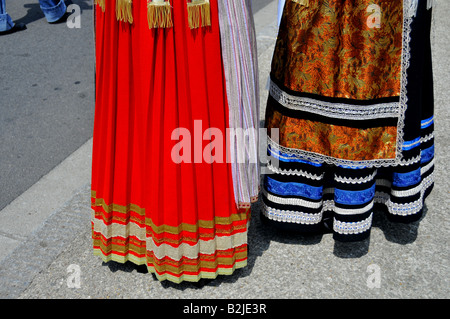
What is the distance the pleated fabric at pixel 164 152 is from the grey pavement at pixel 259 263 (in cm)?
10

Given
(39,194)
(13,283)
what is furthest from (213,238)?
(39,194)

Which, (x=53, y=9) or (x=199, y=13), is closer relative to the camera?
(x=199, y=13)

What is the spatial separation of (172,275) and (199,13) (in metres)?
1.02

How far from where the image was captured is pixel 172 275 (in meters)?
2.05

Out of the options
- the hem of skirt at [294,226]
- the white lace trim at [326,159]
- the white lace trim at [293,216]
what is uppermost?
the white lace trim at [326,159]

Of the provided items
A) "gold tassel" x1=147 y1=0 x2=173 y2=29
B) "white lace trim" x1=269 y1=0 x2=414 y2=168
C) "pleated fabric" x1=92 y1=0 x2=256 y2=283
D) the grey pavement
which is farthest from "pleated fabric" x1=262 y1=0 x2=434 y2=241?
"gold tassel" x1=147 y1=0 x2=173 y2=29

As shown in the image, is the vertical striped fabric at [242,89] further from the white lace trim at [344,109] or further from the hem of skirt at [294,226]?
the hem of skirt at [294,226]

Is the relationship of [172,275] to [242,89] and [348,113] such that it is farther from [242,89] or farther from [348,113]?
[348,113]

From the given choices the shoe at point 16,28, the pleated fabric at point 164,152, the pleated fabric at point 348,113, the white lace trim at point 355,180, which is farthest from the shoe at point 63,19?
the white lace trim at point 355,180

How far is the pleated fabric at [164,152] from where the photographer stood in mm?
1754

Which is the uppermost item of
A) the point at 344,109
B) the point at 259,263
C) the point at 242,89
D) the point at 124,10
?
→ the point at 124,10

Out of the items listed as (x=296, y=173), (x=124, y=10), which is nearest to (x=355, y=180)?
(x=296, y=173)

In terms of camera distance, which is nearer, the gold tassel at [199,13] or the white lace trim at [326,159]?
the gold tassel at [199,13]
